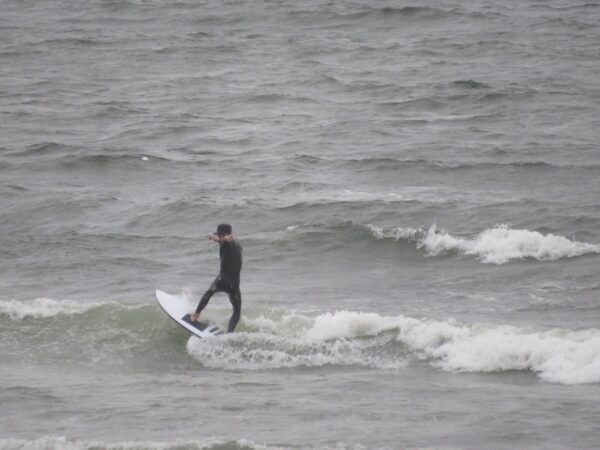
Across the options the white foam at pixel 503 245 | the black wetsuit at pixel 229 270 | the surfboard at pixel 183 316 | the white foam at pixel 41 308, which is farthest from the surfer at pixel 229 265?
the white foam at pixel 503 245

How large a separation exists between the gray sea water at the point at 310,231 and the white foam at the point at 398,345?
0.14 ft

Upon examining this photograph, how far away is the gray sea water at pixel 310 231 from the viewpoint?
1233cm

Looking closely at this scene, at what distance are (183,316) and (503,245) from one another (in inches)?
258

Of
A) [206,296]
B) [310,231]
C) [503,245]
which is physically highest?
[206,296]

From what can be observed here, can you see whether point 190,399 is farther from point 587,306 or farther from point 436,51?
point 436,51

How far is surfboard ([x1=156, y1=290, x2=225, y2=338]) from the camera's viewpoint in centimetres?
1534

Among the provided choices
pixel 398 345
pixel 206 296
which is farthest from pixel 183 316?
pixel 398 345

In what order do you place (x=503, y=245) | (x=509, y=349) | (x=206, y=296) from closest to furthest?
(x=509, y=349), (x=206, y=296), (x=503, y=245)

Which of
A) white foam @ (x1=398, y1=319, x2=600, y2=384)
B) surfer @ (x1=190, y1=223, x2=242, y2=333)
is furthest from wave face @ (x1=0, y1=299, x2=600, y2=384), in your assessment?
surfer @ (x1=190, y1=223, x2=242, y2=333)

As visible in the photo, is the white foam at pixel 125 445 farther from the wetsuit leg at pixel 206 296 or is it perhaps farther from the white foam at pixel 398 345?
the wetsuit leg at pixel 206 296

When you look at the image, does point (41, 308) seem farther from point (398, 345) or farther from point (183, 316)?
point (398, 345)

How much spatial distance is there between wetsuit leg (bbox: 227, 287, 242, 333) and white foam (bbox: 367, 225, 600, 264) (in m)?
5.35

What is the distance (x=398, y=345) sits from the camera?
14852 millimetres

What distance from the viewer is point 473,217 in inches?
841
